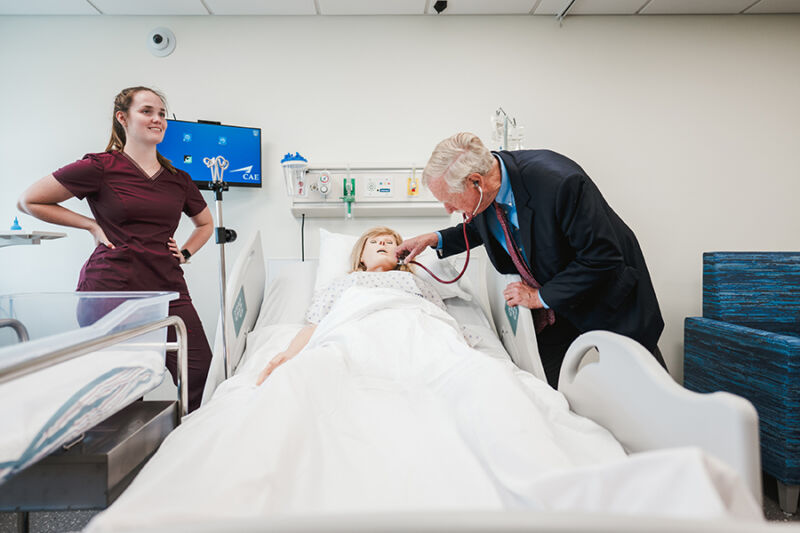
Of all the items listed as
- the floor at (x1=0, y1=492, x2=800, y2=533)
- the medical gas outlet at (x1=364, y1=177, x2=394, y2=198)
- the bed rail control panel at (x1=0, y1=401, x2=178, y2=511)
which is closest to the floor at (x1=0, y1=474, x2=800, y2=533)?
the floor at (x1=0, y1=492, x2=800, y2=533)

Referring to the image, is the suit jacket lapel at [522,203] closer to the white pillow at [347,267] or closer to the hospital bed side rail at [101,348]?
the white pillow at [347,267]

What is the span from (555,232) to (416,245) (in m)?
0.70

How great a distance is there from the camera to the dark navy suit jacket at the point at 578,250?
1.43 metres

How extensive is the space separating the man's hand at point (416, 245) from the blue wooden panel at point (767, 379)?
56.1 inches

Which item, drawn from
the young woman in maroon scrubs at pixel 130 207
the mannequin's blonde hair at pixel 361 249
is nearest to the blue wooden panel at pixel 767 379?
the mannequin's blonde hair at pixel 361 249

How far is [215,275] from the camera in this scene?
2.75 meters

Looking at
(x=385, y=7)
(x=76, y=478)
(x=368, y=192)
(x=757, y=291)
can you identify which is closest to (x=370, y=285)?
(x=368, y=192)

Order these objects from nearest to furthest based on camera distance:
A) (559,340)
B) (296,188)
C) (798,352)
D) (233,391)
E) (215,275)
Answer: (233,391), (798,352), (559,340), (296,188), (215,275)

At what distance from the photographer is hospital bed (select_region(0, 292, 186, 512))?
2.18ft

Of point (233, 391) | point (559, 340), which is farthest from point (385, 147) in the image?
point (233, 391)

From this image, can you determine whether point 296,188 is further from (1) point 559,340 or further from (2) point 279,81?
(1) point 559,340

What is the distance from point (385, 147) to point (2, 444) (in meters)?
2.40

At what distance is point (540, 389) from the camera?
1.28 m

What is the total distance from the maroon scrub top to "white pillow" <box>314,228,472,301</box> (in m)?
0.70
